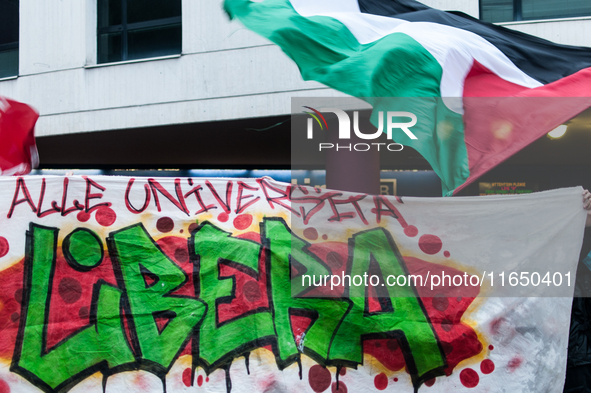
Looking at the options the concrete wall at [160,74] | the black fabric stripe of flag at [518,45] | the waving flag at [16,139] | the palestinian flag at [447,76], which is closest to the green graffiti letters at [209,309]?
the palestinian flag at [447,76]

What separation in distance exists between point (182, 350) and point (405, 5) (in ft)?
13.3

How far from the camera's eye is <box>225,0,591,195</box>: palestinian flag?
4.04 meters

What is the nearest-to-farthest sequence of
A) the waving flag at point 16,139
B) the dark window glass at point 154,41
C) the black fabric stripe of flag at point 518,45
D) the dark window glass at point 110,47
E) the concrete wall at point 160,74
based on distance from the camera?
the black fabric stripe of flag at point 518,45 < the waving flag at point 16,139 < the concrete wall at point 160,74 < the dark window glass at point 154,41 < the dark window glass at point 110,47

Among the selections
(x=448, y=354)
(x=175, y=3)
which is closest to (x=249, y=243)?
(x=448, y=354)

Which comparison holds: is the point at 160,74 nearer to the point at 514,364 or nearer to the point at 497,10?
the point at 497,10

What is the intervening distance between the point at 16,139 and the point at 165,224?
2342 mm

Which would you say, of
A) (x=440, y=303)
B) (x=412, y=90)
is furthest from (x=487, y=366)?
(x=412, y=90)

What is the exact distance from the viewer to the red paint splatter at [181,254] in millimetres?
3619

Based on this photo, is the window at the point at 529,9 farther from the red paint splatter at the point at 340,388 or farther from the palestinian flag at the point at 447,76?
the red paint splatter at the point at 340,388

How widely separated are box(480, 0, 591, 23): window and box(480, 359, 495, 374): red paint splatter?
5.71 metres

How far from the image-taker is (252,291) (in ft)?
11.7

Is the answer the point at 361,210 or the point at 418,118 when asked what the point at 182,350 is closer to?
the point at 361,210

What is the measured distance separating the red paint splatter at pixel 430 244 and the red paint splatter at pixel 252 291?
1333 mm

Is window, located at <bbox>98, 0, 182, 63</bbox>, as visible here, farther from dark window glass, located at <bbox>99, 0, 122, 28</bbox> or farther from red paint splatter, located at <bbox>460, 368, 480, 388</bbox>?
red paint splatter, located at <bbox>460, 368, 480, 388</bbox>
